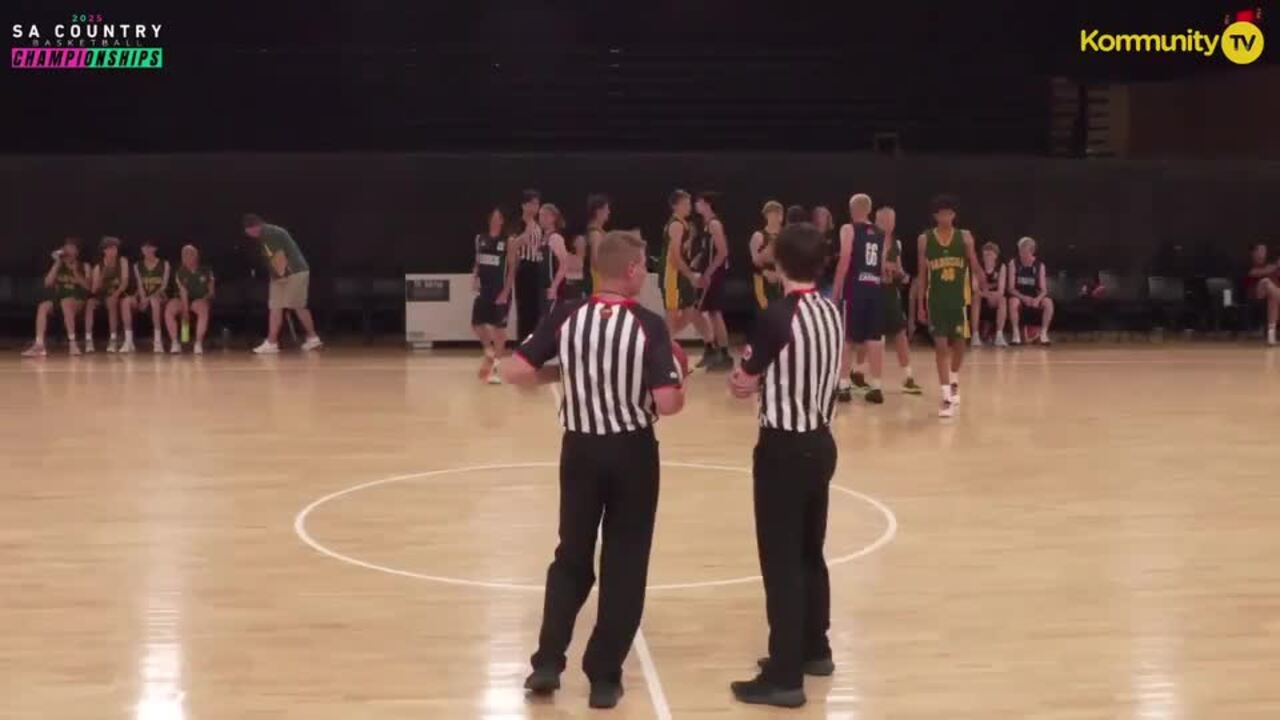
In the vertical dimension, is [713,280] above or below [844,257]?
below

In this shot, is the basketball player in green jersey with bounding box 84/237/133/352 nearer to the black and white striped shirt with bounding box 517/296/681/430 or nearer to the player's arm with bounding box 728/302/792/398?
the black and white striped shirt with bounding box 517/296/681/430

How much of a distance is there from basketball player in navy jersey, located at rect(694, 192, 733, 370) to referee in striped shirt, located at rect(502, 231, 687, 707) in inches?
336

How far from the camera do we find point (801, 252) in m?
5.03

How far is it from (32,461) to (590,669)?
6137mm

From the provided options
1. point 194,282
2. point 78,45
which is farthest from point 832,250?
point 78,45

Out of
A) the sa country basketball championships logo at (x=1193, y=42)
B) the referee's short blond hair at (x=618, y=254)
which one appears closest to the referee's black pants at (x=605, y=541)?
the referee's short blond hair at (x=618, y=254)

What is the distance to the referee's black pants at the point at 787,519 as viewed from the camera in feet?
16.3

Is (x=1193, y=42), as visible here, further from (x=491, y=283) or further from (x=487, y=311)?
(x=487, y=311)

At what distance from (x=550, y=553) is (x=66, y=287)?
1169 centimetres

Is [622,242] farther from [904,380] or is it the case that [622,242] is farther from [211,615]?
[904,380]

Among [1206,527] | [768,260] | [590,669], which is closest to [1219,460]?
[1206,527]

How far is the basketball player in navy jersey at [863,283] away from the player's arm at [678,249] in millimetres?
1786

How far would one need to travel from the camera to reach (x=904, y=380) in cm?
1377

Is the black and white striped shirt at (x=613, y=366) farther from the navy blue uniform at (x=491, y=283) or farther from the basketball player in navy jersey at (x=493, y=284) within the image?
the navy blue uniform at (x=491, y=283)
